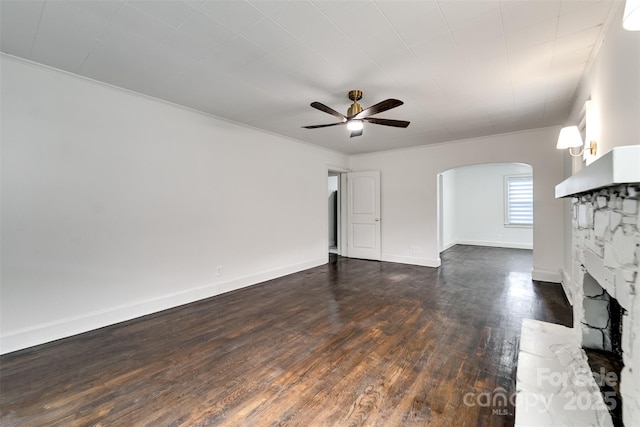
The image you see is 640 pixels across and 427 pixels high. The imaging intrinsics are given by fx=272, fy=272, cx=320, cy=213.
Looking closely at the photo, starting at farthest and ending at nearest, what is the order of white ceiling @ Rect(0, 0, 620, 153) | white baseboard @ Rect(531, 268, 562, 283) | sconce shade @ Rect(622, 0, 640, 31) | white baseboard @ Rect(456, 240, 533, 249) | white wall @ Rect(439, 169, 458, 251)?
white baseboard @ Rect(456, 240, 533, 249), white wall @ Rect(439, 169, 458, 251), white baseboard @ Rect(531, 268, 562, 283), white ceiling @ Rect(0, 0, 620, 153), sconce shade @ Rect(622, 0, 640, 31)

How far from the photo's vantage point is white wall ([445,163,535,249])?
25.3 ft

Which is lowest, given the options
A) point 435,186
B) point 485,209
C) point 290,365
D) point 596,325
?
point 290,365

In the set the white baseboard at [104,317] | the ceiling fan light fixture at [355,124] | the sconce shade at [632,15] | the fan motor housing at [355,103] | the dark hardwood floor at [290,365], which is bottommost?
the dark hardwood floor at [290,365]

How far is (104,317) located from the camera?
283 centimetres

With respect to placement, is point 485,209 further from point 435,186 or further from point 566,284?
point 566,284

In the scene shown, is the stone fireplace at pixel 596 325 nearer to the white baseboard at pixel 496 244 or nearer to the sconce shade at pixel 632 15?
the sconce shade at pixel 632 15

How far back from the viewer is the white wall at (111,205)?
2391 mm

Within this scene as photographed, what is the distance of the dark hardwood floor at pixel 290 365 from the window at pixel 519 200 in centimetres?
466

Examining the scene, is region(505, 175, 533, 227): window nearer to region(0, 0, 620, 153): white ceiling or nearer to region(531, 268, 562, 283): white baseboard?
region(531, 268, 562, 283): white baseboard

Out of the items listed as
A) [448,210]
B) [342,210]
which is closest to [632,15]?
[342,210]

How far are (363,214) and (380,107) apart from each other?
3.91 m

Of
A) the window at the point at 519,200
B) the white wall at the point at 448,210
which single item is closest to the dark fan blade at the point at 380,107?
the white wall at the point at 448,210

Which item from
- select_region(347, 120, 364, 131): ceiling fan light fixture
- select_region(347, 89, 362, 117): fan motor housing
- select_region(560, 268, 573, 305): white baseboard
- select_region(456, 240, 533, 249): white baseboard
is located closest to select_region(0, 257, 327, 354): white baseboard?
select_region(347, 120, 364, 131): ceiling fan light fixture

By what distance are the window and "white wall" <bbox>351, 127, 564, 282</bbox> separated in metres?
3.65
